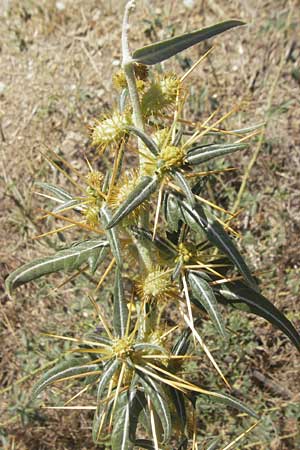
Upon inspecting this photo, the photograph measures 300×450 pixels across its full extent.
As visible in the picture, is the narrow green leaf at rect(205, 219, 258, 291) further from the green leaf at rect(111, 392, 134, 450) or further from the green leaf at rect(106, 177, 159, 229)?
the green leaf at rect(111, 392, 134, 450)

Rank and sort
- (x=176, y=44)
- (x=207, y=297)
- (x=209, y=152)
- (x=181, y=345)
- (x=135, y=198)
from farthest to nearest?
(x=181, y=345), (x=207, y=297), (x=209, y=152), (x=135, y=198), (x=176, y=44)

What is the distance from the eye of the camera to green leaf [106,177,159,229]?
4.51 feet

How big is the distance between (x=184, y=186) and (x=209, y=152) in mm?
140

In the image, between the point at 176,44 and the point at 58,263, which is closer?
the point at 176,44

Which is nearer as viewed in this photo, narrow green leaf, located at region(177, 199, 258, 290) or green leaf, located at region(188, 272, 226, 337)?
narrow green leaf, located at region(177, 199, 258, 290)

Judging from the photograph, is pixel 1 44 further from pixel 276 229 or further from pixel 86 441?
pixel 86 441

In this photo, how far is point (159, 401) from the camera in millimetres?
1634

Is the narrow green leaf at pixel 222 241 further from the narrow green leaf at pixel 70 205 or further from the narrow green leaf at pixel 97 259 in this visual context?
the narrow green leaf at pixel 70 205

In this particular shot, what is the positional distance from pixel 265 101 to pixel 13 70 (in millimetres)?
1858

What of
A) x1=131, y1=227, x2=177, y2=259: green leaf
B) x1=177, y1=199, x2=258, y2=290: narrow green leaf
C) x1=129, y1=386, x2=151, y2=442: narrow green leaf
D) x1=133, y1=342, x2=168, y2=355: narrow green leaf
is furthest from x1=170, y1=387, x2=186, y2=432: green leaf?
x1=177, y1=199, x2=258, y2=290: narrow green leaf

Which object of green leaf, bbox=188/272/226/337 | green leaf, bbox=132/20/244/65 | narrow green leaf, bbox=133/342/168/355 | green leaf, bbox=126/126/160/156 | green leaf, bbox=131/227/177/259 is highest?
green leaf, bbox=132/20/244/65

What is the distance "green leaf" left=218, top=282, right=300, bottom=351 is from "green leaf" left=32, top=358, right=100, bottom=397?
1.52 feet

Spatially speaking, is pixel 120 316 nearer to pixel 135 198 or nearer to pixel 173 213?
pixel 173 213

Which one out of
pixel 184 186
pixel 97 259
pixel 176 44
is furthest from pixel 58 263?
pixel 176 44
